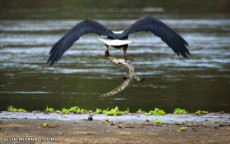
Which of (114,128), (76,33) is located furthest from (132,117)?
(76,33)

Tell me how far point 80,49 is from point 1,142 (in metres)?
19.6

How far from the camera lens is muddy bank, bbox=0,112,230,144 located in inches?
390

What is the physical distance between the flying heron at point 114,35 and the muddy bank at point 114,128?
1.28 meters

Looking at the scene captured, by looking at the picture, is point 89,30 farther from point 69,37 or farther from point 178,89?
point 178,89

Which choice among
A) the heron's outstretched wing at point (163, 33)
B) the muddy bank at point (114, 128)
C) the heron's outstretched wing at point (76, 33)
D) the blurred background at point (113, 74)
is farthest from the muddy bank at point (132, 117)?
the heron's outstretched wing at point (76, 33)

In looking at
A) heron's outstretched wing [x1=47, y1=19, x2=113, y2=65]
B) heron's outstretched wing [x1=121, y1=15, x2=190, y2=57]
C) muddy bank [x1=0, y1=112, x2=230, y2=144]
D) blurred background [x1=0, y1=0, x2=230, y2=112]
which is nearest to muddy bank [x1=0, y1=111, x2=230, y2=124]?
muddy bank [x1=0, y1=112, x2=230, y2=144]

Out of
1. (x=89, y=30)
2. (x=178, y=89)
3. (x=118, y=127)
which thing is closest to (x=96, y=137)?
(x=118, y=127)

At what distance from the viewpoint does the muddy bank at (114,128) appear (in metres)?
9.90

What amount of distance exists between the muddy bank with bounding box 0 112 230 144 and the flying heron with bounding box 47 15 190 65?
4.19 ft

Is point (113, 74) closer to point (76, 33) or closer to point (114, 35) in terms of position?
point (76, 33)

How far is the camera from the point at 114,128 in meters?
10.8

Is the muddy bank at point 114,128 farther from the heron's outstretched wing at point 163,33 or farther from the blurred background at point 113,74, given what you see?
the blurred background at point 113,74

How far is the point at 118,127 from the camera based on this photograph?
1093cm

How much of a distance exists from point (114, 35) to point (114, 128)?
6.00 feet
